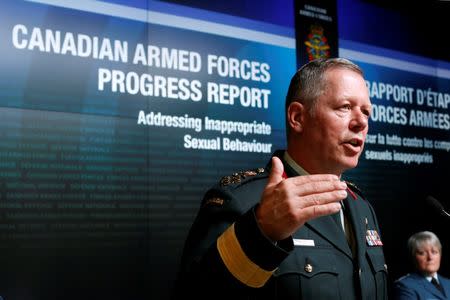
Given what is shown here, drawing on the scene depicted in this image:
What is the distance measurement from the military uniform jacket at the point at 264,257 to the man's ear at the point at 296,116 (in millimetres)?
111

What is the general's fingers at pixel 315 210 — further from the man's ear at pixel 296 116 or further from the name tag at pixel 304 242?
the man's ear at pixel 296 116

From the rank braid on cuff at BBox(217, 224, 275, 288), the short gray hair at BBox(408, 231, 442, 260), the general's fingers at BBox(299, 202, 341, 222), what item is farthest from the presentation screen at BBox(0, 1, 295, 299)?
the general's fingers at BBox(299, 202, 341, 222)

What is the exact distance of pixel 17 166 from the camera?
3.12m

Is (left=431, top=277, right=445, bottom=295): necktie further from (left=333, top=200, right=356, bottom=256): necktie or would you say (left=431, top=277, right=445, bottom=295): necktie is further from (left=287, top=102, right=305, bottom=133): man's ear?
(left=287, top=102, right=305, bottom=133): man's ear

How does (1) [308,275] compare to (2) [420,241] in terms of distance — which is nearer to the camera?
(1) [308,275]

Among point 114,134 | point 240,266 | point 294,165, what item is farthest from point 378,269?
point 114,134

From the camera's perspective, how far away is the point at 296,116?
1661 millimetres

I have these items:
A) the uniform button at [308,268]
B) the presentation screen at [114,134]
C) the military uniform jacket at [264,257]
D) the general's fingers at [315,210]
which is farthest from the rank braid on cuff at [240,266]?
the presentation screen at [114,134]

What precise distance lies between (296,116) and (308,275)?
431mm

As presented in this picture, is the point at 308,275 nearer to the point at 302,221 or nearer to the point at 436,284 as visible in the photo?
the point at 302,221

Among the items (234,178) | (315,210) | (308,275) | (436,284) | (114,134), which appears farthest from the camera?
(436,284)

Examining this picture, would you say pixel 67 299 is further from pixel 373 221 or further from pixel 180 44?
pixel 373 221

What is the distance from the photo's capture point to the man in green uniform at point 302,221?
1157mm

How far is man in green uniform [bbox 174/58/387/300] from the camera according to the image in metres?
1.16
